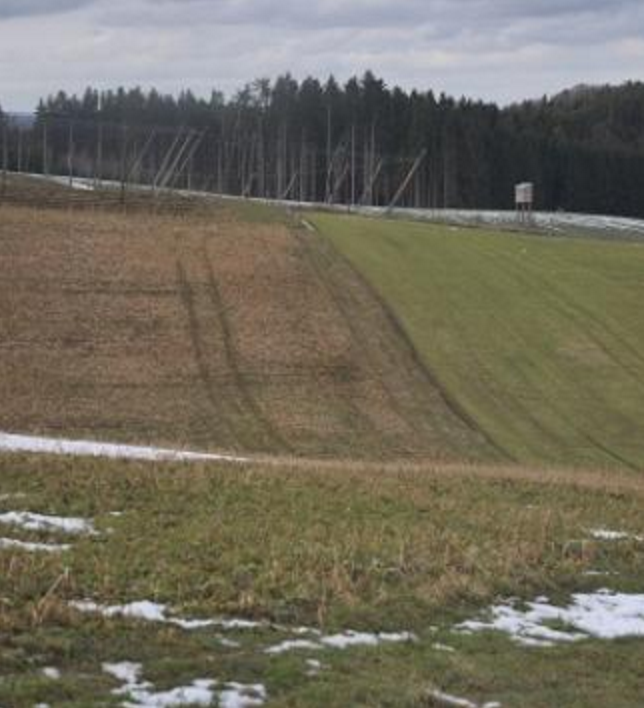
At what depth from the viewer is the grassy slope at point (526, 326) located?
1559 inches

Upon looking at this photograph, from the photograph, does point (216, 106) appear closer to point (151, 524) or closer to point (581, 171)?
point (581, 171)

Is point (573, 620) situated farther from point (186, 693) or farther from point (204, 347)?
point (204, 347)

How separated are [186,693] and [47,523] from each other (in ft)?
17.9

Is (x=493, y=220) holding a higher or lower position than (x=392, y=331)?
higher

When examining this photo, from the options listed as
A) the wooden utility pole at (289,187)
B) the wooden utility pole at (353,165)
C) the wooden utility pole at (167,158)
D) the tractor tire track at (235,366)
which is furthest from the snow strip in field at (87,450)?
the wooden utility pole at (353,165)

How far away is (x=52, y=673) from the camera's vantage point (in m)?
8.35

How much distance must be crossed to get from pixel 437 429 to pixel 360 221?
44807 mm

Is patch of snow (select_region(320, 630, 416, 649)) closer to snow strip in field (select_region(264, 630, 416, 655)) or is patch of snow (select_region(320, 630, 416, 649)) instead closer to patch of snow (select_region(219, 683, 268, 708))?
snow strip in field (select_region(264, 630, 416, 655))

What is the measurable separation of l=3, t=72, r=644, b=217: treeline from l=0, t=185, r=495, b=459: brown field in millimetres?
85553

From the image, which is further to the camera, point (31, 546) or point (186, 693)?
point (31, 546)

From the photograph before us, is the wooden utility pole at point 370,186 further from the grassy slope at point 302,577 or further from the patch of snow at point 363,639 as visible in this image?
the patch of snow at point 363,639

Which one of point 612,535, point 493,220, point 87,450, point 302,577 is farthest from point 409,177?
point 302,577

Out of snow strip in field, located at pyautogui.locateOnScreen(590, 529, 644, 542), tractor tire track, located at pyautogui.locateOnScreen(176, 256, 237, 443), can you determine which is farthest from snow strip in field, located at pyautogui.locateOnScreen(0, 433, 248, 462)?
tractor tire track, located at pyautogui.locateOnScreen(176, 256, 237, 443)

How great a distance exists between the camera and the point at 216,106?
17388cm
